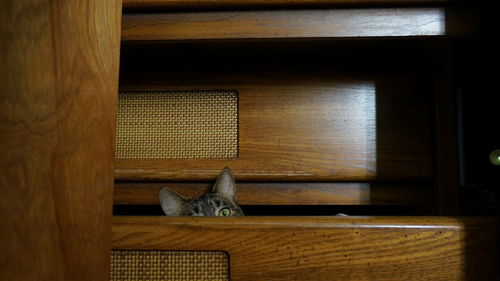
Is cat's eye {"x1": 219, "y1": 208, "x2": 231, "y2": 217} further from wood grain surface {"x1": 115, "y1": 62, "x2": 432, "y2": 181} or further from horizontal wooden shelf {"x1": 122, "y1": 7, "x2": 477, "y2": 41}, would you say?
horizontal wooden shelf {"x1": 122, "y1": 7, "x2": 477, "y2": 41}

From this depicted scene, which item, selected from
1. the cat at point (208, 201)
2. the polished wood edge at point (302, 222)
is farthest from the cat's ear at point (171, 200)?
the polished wood edge at point (302, 222)

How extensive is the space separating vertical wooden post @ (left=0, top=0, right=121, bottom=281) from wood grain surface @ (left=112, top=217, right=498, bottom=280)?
5.6 inches

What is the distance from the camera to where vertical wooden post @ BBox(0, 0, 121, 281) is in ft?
1.23

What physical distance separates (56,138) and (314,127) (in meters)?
0.58

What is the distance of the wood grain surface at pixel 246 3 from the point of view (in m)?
0.61

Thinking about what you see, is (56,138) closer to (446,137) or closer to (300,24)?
(300,24)

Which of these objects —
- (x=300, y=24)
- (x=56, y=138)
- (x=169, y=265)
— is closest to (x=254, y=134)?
(x=300, y=24)

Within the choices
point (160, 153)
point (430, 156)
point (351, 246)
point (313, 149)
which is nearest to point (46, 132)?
point (351, 246)

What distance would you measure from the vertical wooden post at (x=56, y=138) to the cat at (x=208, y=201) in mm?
417

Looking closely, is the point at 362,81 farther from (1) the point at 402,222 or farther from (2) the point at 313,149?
(1) the point at 402,222

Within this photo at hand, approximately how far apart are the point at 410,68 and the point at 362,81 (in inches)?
4.2

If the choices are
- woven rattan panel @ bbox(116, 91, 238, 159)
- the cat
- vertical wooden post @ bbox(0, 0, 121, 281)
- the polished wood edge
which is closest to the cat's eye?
the cat

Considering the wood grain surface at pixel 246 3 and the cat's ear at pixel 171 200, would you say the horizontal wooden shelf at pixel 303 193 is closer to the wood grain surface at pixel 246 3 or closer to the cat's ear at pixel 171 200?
the cat's ear at pixel 171 200

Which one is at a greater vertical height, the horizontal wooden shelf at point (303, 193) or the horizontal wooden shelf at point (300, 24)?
the horizontal wooden shelf at point (300, 24)
